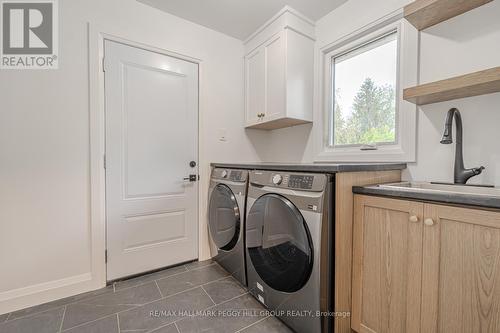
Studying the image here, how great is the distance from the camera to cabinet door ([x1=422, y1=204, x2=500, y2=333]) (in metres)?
0.79

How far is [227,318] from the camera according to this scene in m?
1.44

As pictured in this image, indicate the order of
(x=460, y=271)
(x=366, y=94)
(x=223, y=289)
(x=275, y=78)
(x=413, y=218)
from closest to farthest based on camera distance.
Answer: (x=460, y=271) < (x=413, y=218) < (x=223, y=289) < (x=366, y=94) < (x=275, y=78)

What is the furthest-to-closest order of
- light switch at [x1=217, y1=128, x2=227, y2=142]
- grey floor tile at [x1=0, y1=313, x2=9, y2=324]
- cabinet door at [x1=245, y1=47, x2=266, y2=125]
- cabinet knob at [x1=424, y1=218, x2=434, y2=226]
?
light switch at [x1=217, y1=128, x2=227, y2=142] < cabinet door at [x1=245, y1=47, x2=266, y2=125] < grey floor tile at [x1=0, y1=313, x2=9, y2=324] < cabinet knob at [x1=424, y1=218, x2=434, y2=226]

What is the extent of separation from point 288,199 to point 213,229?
1.12 meters

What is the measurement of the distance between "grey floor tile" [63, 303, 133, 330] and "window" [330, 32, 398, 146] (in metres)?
2.23

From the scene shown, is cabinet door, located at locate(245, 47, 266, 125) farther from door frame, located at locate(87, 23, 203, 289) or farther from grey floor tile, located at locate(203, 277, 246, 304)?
grey floor tile, located at locate(203, 277, 246, 304)

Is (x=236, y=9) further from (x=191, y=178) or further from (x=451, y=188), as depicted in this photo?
(x=451, y=188)

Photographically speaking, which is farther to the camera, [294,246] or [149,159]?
[149,159]

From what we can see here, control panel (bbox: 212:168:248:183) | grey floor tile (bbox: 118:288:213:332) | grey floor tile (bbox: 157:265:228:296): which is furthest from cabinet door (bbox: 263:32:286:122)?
grey floor tile (bbox: 118:288:213:332)

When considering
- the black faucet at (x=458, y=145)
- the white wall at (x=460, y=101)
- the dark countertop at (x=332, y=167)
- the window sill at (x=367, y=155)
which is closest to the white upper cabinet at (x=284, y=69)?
the window sill at (x=367, y=155)

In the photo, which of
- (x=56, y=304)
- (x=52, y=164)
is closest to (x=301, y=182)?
(x=52, y=164)

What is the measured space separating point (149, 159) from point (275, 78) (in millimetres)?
1415

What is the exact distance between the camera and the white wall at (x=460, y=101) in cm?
121

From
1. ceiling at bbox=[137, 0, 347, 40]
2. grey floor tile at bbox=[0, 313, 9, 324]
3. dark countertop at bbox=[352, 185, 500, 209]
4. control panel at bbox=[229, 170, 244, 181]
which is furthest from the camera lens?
ceiling at bbox=[137, 0, 347, 40]
